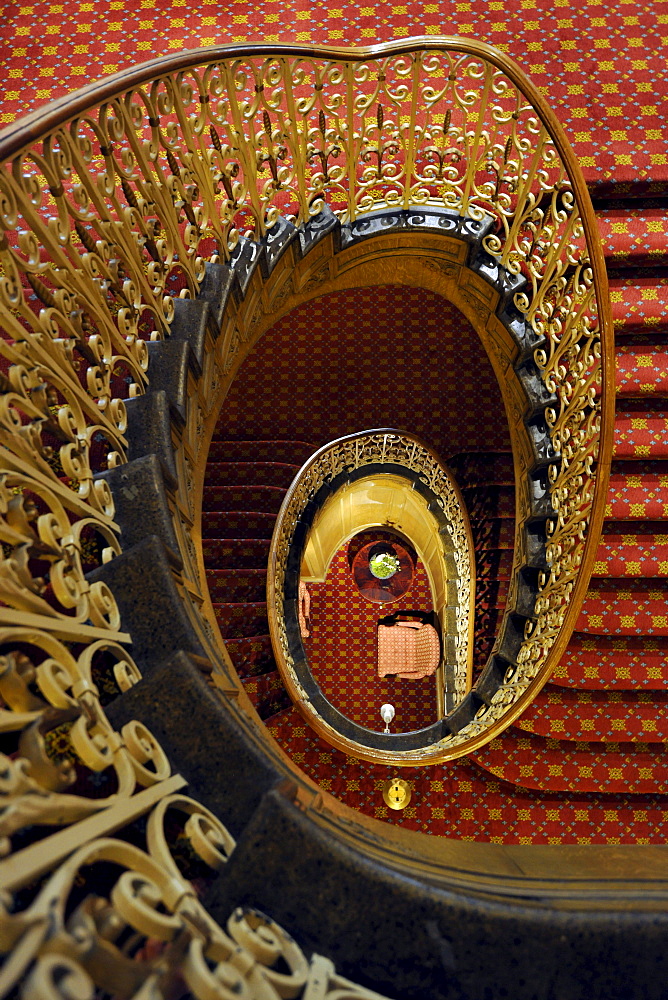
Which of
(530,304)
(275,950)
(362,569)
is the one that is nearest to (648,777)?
(530,304)

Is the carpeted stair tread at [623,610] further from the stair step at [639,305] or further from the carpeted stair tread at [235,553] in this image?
the carpeted stair tread at [235,553]

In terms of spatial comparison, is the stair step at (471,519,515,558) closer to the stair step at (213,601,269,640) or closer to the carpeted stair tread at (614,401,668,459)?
the carpeted stair tread at (614,401,668,459)

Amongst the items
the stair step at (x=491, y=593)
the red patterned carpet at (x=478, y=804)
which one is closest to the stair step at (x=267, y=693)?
the red patterned carpet at (x=478, y=804)

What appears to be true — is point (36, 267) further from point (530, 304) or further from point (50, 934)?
point (530, 304)

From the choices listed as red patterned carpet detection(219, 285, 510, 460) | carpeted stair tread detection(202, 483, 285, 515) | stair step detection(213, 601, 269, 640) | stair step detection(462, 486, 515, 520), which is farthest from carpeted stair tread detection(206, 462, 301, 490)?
stair step detection(462, 486, 515, 520)

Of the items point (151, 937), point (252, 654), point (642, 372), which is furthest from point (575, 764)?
point (151, 937)

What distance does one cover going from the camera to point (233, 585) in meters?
5.47

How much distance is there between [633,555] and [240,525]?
143 inches

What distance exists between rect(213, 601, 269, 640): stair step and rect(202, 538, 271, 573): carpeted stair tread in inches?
18.6

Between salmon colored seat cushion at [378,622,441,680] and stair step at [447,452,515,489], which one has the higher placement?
stair step at [447,452,515,489]

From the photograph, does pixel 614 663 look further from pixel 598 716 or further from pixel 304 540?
pixel 304 540

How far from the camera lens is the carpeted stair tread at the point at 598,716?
392 cm

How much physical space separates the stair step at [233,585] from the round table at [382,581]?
4834 millimetres

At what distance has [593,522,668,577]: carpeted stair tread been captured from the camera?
12.1 feet
